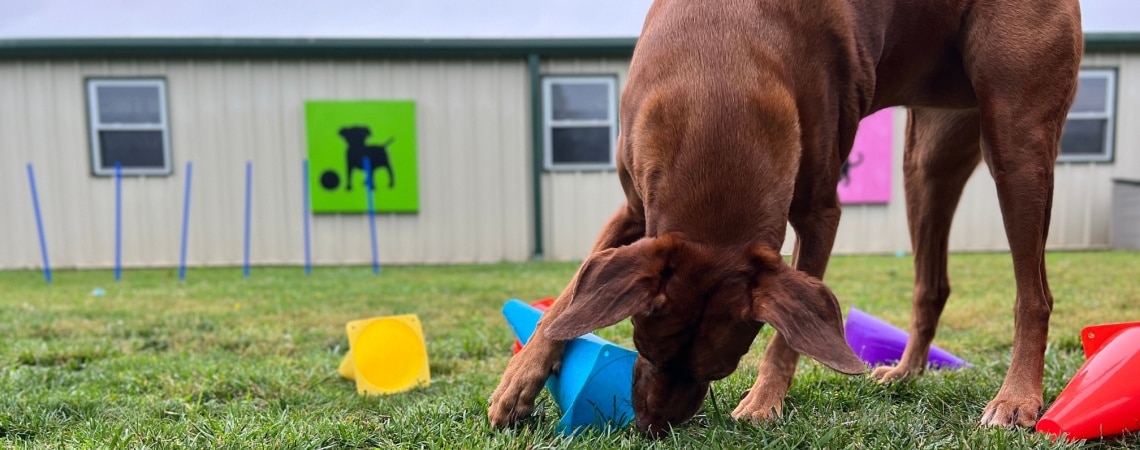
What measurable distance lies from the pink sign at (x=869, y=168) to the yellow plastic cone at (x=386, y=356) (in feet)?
33.1

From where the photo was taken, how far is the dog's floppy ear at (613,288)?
162 cm

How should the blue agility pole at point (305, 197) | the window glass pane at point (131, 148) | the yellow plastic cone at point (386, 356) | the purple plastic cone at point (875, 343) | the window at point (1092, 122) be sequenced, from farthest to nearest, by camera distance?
the window at point (1092, 122)
the window glass pane at point (131, 148)
the blue agility pole at point (305, 197)
the purple plastic cone at point (875, 343)
the yellow plastic cone at point (386, 356)

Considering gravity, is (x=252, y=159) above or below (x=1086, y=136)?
below

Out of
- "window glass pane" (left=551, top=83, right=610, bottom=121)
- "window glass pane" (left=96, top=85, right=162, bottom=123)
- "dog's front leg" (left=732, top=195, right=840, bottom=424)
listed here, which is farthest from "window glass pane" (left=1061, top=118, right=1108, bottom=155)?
"window glass pane" (left=96, top=85, right=162, bottom=123)

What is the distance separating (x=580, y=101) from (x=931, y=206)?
881 centimetres

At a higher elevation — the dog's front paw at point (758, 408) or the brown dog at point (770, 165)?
the brown dog at point (770, 165)

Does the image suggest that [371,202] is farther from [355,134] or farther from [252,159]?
[252,159]

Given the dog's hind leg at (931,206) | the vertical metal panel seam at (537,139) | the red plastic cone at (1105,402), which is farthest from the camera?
the vertical metal panel seam at (537,139)

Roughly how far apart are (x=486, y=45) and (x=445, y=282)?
4.63 metres

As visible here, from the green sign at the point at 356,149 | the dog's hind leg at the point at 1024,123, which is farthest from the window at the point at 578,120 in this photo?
the dog's hind leg at the point at 1024,123

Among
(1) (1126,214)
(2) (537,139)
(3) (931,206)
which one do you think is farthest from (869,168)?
(3) (931,206)

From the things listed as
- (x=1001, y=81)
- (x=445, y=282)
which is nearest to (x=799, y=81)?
(x=1001, y=81)

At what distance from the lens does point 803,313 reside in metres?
1.66

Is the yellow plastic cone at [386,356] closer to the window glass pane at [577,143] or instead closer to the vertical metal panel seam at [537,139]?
the vertical metal panel seam at [537,139]
